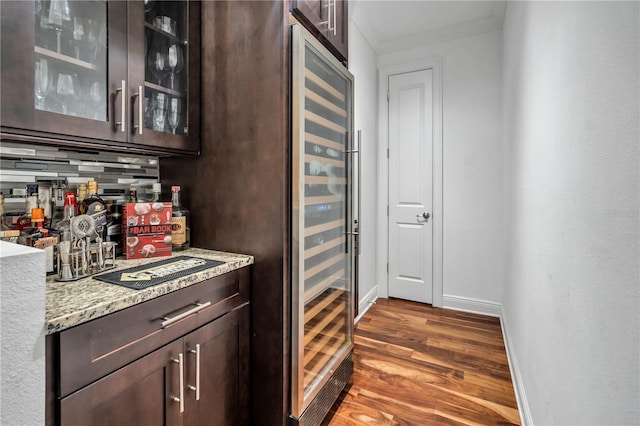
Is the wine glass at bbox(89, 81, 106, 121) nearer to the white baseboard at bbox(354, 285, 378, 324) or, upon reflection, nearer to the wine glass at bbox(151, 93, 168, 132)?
the wine glass at bbox(151, 93, 168, 132)

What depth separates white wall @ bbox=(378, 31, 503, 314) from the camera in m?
2.97

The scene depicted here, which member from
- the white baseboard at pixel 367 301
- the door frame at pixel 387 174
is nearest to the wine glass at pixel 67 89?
the white baseboard at pixel 367 301

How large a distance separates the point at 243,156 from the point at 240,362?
0.89 metres

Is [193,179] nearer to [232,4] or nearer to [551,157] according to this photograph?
[232,4]

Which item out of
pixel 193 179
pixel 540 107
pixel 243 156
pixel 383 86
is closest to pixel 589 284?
pixel 540 107

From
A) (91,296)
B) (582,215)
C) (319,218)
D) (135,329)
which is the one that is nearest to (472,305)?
(319,218)

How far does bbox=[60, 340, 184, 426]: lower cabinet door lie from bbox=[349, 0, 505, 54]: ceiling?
285 centimetres

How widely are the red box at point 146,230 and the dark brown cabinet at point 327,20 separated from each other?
1060 mm

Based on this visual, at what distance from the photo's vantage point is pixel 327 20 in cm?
165

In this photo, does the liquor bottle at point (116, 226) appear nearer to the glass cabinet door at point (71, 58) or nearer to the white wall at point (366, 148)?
the glass cabinet door at point (71, 58)

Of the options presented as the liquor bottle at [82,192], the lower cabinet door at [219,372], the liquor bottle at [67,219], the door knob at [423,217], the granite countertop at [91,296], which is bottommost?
the lower cabinet door at [219,372]

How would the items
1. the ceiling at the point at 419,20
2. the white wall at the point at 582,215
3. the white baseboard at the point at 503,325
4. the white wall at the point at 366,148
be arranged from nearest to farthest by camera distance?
the white wall at the point at 582,215 → the white baseboard at the point at 503,325 → the ceiling at the point at 419,20 → the white wall at the point at 366,148

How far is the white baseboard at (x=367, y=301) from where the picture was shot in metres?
2.99

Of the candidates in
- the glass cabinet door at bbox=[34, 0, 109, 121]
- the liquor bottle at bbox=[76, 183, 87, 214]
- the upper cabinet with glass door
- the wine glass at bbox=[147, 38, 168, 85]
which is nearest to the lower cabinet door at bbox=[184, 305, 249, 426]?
the liquor bottle at bbox=[76, 183, 87, 214]
